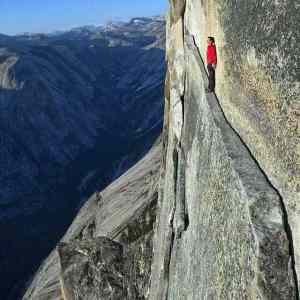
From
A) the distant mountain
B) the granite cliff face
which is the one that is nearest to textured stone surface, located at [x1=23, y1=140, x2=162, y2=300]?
the granite cliff face

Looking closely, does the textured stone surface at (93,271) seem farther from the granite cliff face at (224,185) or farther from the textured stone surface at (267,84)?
the textured stone surface at (267,84)

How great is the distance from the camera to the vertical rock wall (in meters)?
9.44

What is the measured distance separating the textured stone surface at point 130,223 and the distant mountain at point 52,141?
1235 inches

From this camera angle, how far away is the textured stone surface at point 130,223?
22.6 m

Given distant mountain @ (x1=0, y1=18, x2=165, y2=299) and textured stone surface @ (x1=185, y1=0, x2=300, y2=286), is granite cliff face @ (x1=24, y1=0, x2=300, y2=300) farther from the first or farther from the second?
distant mountain @ (x1=0, y1=18, x2=165, y2=299)

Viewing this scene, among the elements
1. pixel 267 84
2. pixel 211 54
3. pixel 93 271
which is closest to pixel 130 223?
pixel 93 271

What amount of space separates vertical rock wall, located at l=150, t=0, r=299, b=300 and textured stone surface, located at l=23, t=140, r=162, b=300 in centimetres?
143

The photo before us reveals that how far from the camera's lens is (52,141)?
4833 inches

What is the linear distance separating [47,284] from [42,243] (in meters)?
54.7

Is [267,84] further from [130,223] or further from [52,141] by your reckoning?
[52,141]

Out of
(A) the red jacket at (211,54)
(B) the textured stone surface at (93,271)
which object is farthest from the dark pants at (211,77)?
(B) the textured stone surface at (93,271)

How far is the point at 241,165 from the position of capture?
11312 millimetres

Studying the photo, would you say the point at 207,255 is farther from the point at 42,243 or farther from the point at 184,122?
the point at 42,243

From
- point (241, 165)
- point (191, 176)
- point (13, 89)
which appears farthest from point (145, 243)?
point (13, 89)
